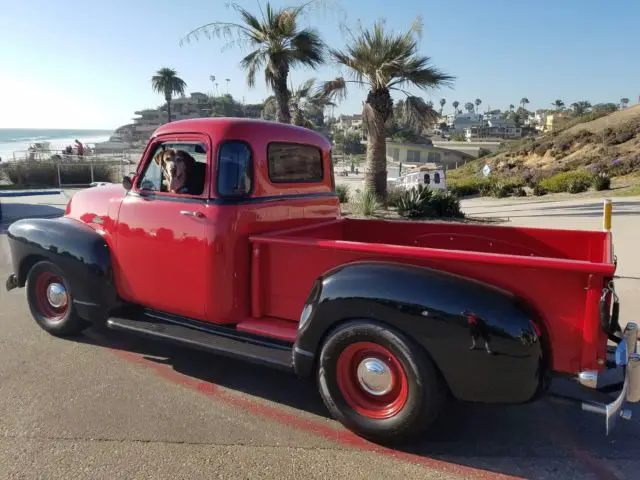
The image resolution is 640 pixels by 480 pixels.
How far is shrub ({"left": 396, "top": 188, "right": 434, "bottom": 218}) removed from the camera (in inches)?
501

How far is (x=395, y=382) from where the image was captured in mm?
3049

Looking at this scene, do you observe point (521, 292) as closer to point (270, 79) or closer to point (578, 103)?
point (270, 79)

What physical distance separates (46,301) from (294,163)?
2.71 metres

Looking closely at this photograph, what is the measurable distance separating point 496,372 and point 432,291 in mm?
534

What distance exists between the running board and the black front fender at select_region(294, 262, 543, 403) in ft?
2.03

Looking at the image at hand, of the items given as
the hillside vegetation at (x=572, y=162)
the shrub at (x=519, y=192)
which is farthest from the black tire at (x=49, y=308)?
the shrub at (x=519, y=192)

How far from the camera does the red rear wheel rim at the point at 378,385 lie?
3027mm

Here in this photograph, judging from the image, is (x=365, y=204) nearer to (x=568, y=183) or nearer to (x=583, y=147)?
(x=568, y=183)

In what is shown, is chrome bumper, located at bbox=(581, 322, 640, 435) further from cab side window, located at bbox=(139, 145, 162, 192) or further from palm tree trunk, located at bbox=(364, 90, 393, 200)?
palm tree trunk, located at bbox=(364, 90, 393, 200)

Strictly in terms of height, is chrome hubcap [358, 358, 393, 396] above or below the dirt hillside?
below

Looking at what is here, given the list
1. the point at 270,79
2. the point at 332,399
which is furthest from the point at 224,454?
the point at 270,79

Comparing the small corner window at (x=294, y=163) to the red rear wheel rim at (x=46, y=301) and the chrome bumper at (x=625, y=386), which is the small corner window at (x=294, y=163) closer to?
the red rear wheel rim at (x=46, y=301)

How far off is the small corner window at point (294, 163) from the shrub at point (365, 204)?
26.9 ft

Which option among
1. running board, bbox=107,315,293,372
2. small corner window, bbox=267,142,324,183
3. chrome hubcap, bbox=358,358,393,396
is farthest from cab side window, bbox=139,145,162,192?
chrome hubcap, bbox=358,358,393,396
